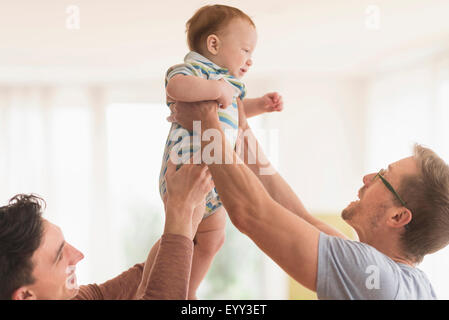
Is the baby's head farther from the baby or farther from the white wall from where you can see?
the white wall

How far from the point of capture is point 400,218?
1.18 metres

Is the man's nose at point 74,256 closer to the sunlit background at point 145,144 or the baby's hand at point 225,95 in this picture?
the baby's hand at point 225,95

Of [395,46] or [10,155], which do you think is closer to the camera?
[395,46]

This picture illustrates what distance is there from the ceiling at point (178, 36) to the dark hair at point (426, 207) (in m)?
→ 1.74

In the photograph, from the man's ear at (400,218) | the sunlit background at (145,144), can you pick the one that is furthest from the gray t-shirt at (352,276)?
the sunlit background at (145,144)

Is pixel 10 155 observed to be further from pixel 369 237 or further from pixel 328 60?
pixel 369 237

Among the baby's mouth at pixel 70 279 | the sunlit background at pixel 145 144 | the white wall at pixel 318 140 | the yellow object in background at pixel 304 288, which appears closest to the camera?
the baby's mouth at pixel 70 279

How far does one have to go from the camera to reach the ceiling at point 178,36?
2822 mm

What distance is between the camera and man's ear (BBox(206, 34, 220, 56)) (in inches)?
50.8

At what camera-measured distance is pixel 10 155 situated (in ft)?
15.2

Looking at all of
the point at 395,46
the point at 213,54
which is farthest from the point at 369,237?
the point at 395,46

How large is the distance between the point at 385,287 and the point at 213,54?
0.73 m

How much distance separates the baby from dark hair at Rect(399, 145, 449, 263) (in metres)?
0.48

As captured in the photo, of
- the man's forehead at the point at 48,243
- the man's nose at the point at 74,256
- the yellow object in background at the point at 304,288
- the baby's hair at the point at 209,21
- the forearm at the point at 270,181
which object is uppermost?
the baby's hair at the point at 209,21
